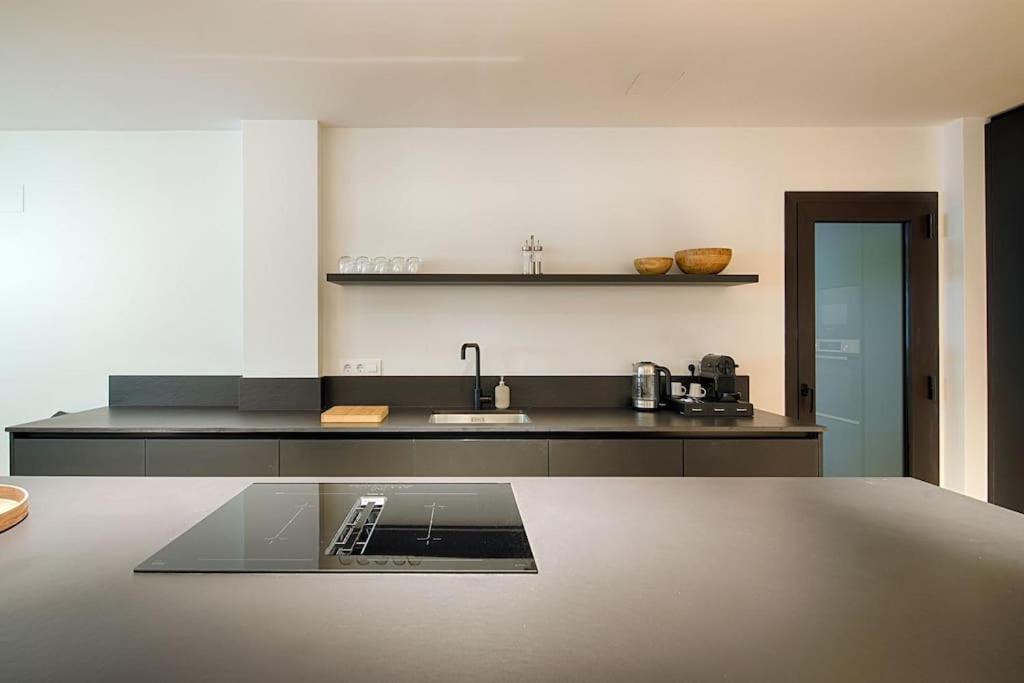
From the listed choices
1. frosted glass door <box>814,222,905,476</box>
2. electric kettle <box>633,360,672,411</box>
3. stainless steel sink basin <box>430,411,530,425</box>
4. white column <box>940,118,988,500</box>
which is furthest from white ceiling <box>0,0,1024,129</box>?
stainless steel sink basin <box>430,411,530,425</box>

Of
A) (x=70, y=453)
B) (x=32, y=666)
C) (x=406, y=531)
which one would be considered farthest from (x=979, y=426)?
(x=70, y=453)

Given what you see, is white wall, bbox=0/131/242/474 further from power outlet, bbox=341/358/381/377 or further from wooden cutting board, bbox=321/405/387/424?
wooden cutting board, bbox=321/405/387/424

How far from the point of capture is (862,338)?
320 centimetres

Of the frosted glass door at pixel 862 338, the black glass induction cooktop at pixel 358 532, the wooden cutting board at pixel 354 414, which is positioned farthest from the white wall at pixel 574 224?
the black glass induction cooktop at pixel 358 532

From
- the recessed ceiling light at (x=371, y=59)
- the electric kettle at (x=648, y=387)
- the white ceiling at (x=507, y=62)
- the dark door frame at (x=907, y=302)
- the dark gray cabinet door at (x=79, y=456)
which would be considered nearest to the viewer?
the white ceiling at (x=507, y=62)

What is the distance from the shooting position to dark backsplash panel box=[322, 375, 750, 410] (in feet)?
10.3

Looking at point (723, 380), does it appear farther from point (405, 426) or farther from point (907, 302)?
point (405, 426)

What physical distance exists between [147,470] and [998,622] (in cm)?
288

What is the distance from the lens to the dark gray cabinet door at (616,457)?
2486mm

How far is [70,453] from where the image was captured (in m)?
2.47

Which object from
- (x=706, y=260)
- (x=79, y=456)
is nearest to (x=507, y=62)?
(x=706, y=260)

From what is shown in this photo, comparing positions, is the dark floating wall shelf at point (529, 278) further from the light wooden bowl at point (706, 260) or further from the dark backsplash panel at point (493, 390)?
the dark backsplash panel at point (493, 390)

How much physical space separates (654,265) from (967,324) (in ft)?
5.85

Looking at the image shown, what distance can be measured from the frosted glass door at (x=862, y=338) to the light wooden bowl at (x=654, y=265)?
943 mm
